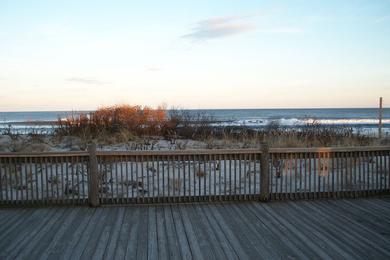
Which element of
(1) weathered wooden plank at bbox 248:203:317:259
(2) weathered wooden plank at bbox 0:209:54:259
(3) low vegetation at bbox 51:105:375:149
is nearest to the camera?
(1) weathered wooden plank at bbox 248:203:317:259

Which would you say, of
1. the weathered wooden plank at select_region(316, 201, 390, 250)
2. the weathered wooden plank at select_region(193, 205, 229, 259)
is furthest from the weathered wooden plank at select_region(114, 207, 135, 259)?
the weathered wooden plank at select_region(316, 201, 390, 250)

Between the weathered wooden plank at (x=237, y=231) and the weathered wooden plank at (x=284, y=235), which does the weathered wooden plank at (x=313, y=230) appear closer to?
the weathered wooden plank at (x=284, y=235)

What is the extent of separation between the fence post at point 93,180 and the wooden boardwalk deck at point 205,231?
0.17 m

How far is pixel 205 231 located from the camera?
13.5ft

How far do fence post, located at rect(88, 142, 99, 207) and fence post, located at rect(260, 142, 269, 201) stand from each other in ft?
8.85

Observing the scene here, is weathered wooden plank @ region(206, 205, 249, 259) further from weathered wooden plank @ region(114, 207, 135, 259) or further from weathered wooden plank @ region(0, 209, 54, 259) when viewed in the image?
weathered wooden plank @ region(0, 209, 54, 259)

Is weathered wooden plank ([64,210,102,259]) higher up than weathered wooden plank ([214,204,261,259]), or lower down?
higher up

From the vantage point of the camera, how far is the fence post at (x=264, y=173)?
5.41 meters

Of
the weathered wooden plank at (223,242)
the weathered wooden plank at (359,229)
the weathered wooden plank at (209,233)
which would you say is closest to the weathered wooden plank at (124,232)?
the weathered wooden plank at (209,233)

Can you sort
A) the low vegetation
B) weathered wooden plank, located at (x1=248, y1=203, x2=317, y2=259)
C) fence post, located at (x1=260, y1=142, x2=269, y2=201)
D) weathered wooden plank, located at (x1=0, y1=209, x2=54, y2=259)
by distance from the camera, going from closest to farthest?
weathered wooden plank, located at (x1=248, y1=203, x2=317, y2=259), weathered wooden plank, located at (x1=0, y1=209, x2=54, y2=259), fence post, located at (x1=260, y1=142, x2=269, y2=201), the low vegetation

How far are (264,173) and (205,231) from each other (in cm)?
178

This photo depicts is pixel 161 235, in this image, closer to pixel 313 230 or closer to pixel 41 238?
pixel 41 238

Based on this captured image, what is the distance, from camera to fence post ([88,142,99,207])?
5137mm

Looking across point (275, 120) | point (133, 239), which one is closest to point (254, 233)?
point (133, 239)
